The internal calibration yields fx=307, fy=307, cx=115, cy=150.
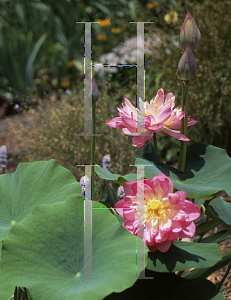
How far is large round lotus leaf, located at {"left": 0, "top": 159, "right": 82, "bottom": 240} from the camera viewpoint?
697mm

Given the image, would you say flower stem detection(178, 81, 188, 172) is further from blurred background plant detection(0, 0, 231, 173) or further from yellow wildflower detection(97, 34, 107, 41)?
yellow wildflower detection(97, 34, 107, 41)

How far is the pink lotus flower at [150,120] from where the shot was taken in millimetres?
608

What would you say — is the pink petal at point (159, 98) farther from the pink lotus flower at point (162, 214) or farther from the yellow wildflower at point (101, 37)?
the yellow wildflower at point (101, 37)

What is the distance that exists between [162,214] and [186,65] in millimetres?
286

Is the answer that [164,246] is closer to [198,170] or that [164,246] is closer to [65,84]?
[198,170]

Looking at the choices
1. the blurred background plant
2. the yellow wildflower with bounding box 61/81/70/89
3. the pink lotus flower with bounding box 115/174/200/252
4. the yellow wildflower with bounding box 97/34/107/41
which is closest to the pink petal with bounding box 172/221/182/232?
the pink lotus flower with bounding box 115/174/200/252

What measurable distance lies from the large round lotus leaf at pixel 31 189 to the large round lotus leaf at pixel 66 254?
0.11m

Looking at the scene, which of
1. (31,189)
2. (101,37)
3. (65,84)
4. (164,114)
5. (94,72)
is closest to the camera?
(164,114)

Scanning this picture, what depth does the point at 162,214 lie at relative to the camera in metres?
0.52

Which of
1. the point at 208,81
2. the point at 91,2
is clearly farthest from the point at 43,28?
the point at 208,81

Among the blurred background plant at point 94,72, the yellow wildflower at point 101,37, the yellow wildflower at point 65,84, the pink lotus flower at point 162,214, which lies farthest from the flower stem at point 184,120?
the yellow wildflower at point 101,37

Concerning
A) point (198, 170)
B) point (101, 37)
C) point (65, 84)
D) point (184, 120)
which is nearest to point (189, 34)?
point (184, 120)

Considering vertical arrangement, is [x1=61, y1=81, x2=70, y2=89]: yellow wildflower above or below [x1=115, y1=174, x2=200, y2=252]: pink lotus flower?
above

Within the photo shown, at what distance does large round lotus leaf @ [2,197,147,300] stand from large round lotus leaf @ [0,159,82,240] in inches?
4.3
